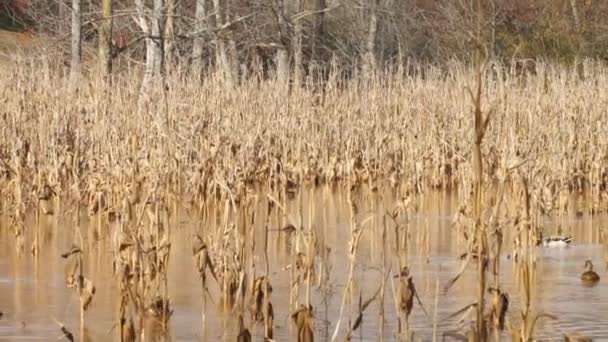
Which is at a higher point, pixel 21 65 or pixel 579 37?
pixel 579 37

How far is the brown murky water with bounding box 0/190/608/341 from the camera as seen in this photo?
5.95m

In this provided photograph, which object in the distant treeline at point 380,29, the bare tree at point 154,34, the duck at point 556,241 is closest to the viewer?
the duck at point 556,241

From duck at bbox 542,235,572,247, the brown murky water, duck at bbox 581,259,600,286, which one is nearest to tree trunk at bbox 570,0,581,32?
the brown murky water

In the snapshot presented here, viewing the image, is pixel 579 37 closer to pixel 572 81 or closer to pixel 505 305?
pixel 572 81

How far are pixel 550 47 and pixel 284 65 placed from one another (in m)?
6.48

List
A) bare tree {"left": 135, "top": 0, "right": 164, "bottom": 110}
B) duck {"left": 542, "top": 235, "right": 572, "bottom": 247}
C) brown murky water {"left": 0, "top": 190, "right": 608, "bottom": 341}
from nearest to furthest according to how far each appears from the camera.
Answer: brown murky water {"left": 0, "top": 190, "right": 608, "bottom": 341}, duck {"left": 542, "top": 235, "right": 572, "bottom": 247}, bare tree {"left": 135, "top": 0, "right": 164, "bottom": 110}

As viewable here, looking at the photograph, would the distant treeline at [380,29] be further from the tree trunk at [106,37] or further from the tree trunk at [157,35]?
the tree trunk at [157,35]

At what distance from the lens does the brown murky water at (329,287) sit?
5953 millimetres

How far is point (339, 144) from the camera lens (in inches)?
529

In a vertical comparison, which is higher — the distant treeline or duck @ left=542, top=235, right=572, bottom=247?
the distant treeline

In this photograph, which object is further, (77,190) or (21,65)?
(21,65)

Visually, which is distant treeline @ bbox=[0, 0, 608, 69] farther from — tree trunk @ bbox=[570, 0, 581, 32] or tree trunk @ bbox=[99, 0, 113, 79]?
tree trunk @ bbox=[99, 0, 113, 79]

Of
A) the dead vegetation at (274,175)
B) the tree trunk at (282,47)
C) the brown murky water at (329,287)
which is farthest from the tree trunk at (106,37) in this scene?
the brown murky water at (329,287)

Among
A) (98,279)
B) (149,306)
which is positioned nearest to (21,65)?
(98,279)
